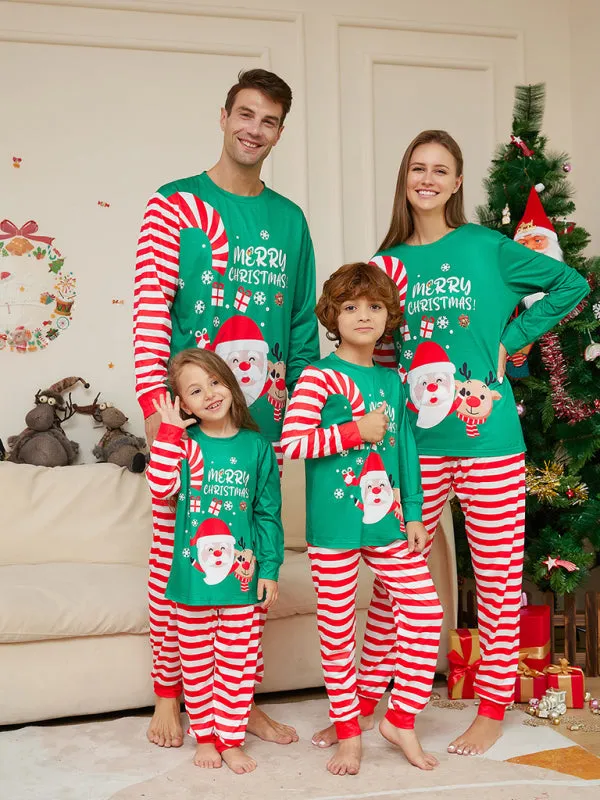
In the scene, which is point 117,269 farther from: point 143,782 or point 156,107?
point 143,782

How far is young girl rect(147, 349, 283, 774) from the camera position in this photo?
2059 mm

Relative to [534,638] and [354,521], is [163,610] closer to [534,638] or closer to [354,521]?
[354,521]

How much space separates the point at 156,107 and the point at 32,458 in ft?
4.45

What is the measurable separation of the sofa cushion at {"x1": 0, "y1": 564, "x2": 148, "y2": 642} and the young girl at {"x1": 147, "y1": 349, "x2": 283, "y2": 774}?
37cm

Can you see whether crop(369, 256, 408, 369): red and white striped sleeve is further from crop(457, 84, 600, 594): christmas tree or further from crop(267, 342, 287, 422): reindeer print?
crop(457, 84, 600, 594): christmas tree

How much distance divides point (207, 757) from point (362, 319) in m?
1.06

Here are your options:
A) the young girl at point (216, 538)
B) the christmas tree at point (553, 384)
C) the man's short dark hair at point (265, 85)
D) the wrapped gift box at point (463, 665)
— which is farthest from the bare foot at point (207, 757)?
the man's short dark hair at point (265, 85)

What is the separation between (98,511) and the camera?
2.94 m

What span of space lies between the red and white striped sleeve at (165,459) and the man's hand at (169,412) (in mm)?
14

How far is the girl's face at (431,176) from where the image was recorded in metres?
2.22

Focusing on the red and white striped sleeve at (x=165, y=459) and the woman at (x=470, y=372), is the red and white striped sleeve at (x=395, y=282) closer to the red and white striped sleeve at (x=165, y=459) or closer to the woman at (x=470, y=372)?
the woman at (x=470, y=372)

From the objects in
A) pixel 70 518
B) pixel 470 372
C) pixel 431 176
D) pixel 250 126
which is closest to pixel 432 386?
pixel 470 372

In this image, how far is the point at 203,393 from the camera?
206 cm

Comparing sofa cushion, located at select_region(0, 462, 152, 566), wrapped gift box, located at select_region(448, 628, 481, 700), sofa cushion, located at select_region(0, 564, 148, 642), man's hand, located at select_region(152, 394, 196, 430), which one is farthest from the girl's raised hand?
wrapped gift box, located at select_region(448, 628, 481, 700)
